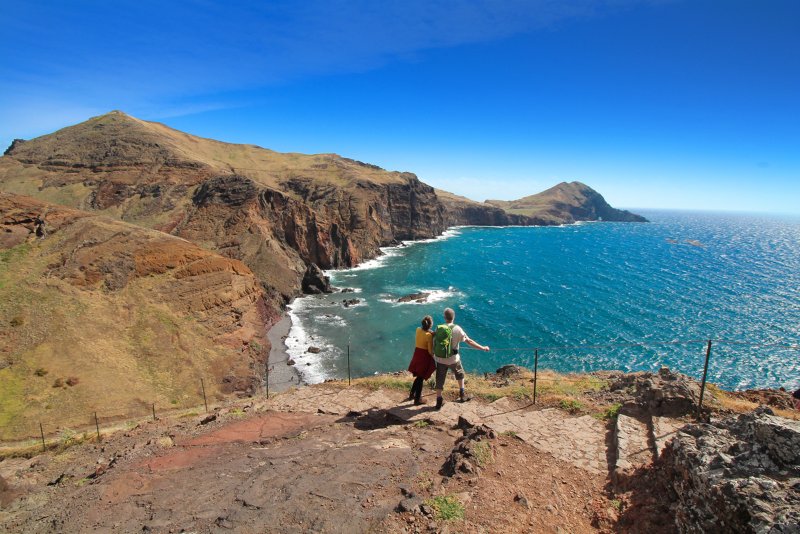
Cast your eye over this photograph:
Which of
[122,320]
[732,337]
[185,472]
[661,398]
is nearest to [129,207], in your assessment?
[122,320]

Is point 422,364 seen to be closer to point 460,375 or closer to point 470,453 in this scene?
point 460,375

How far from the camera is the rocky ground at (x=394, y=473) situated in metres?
6.37

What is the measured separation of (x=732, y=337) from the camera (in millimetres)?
42312

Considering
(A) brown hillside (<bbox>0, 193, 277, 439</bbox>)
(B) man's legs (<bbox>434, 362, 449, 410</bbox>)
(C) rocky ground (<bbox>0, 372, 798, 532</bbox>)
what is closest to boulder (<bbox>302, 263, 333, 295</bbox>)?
(A) brown hillside (<bbox>0, 193, 277, 439</bbox>)

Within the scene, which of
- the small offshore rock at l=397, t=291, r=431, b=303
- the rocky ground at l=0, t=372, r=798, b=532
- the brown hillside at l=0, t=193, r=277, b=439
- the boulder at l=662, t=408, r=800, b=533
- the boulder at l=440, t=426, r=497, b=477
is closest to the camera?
the boulder at l=662, t=408, r=800, b=533

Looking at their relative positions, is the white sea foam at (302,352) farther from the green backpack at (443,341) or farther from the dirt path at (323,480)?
the green backpack at (443,341)

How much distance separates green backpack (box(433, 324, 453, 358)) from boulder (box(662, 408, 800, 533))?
5.03m

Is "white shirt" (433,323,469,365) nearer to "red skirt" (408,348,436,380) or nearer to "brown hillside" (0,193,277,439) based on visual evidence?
"red skirt" (408,348,436,380)

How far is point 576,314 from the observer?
51.7m

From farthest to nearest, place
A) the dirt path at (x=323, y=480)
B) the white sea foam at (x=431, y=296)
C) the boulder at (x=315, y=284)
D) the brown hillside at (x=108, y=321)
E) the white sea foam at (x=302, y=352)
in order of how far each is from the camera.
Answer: the boulder at (x=315, y=284), the white sea foam at (x=431, y=296), the white sea foam at (x=302, y=352), the brown hillside at (x=108, y=321), the dirt path at (x=323, y=480)

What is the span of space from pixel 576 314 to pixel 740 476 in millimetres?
49855

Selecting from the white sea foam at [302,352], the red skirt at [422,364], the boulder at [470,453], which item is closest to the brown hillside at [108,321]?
the white sea foam at [302,352]

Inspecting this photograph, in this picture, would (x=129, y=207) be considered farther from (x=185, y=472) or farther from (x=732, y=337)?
(x=732, y=337)

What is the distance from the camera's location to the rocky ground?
637 centimetres
